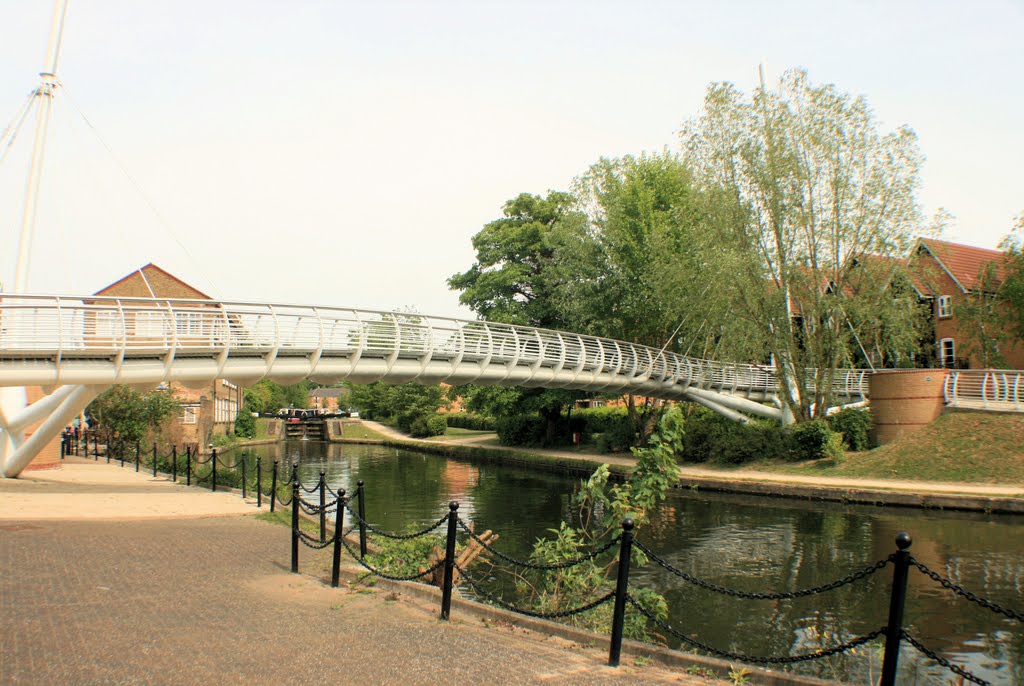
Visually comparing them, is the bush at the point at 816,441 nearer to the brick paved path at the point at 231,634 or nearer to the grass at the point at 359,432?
the brick paved path at the point at 231,634

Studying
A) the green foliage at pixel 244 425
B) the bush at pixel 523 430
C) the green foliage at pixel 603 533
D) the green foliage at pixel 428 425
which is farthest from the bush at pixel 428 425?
the green foliage at pixel 603 533

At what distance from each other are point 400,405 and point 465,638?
48394 mm

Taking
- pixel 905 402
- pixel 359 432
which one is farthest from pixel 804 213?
pixel 359 432

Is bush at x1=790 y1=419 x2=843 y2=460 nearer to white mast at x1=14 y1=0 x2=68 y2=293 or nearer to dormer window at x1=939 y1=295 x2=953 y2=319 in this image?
dormer window at x1=939 y1=295 x2=953 y2=319

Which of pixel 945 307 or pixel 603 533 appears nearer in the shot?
pixel 603 533

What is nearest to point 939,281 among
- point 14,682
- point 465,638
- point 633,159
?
point 633,159

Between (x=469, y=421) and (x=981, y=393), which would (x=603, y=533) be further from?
(x=469, y=421)

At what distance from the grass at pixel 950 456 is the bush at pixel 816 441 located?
1.32 ft

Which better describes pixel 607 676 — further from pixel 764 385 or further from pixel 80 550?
pixel 764 385

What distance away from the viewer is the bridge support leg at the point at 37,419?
18188 millimetres

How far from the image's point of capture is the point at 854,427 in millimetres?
26062

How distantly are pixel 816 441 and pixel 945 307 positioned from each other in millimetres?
15431

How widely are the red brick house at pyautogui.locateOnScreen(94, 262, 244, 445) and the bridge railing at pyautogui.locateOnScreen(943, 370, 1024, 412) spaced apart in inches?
1085

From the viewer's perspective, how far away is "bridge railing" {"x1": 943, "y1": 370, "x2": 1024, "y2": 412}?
25.0 m
